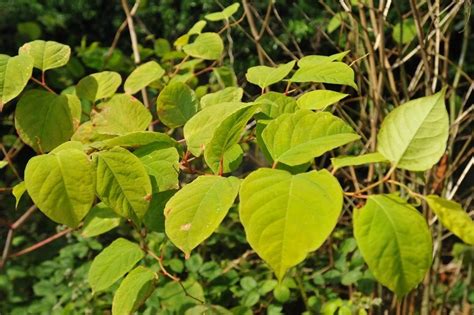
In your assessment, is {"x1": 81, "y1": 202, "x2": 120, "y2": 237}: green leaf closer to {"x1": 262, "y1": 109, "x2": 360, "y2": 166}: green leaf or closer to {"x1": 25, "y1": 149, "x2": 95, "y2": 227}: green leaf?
{"x1": 25, "y1": 149, "x2": 95, "y2": 227}: green leaf

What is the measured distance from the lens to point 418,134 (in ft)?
2.93

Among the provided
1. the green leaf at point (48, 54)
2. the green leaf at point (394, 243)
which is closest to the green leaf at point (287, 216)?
the green leaf at point (394, 243)

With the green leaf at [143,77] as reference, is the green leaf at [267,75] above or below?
above

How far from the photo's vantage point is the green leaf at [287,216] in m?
0.76

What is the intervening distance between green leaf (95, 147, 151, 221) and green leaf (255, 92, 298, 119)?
0.23m

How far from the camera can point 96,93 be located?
142cm

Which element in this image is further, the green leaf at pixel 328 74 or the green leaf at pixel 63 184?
the green leaf at pixel 328 74

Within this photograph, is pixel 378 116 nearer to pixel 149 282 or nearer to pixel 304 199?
pixel 149 282

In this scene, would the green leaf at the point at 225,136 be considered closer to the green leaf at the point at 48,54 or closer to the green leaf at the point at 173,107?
the green leaf at the point at 173,107

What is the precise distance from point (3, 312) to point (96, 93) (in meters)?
1.53

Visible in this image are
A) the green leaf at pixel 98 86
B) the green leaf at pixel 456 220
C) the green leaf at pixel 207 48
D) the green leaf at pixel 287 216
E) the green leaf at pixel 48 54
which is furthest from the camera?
the green leaf at pixel 207 48

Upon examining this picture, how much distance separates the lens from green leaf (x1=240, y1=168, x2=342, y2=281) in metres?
0.76

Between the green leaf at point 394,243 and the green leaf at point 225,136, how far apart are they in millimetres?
231

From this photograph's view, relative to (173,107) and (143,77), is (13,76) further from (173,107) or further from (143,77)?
(143,77)
